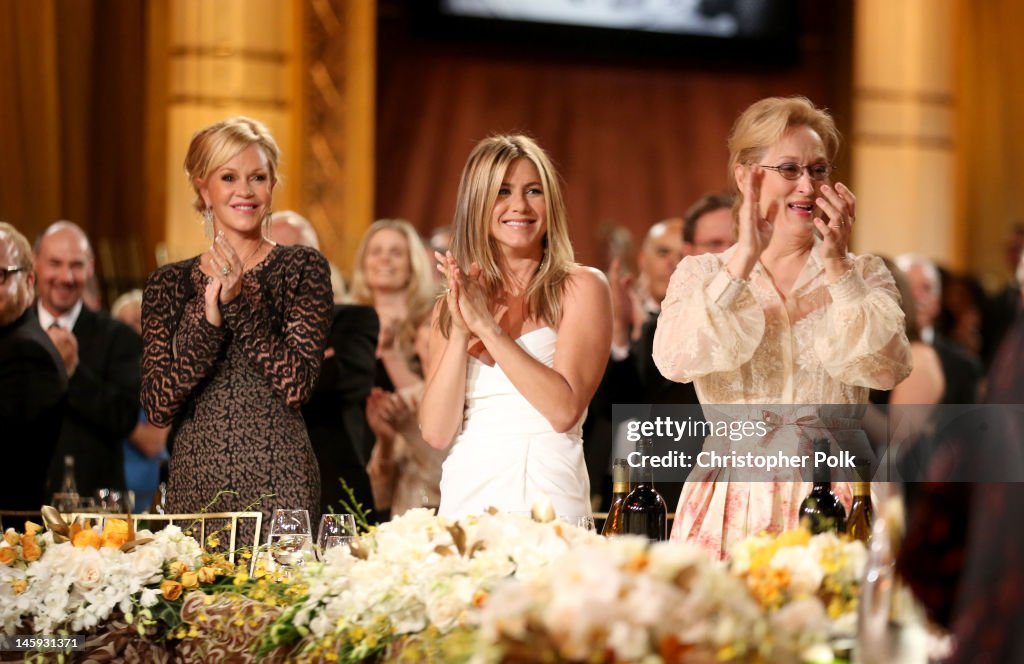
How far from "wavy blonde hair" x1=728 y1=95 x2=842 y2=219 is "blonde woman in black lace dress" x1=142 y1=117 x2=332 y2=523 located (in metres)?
1.15

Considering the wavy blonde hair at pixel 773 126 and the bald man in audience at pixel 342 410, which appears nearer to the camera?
the wavy blonde hair at pixel 773 126

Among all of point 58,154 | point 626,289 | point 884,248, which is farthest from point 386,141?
point 626,289

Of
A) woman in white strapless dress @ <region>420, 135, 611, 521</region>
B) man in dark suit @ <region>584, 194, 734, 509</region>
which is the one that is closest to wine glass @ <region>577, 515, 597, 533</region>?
woman in white strapless dress @ <region>420, 135, 611, 521</region>

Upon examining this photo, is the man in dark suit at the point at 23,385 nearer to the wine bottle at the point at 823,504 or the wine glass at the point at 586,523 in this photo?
the wine glass at the point at 586,523

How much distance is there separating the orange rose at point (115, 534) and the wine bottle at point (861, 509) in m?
1.35

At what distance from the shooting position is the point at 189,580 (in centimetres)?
270

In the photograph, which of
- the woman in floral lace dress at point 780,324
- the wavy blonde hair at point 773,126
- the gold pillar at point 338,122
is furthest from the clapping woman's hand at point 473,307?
the gold pillar at point 338,122

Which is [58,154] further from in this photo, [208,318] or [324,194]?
[208,318]

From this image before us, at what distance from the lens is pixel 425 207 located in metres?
10.6

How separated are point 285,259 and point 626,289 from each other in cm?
196

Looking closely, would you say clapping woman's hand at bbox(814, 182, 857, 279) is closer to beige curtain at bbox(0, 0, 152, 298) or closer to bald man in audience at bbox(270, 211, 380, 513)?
bald man in audience at bbox(270, 211, 380, 513)

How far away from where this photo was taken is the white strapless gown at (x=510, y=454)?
3275 mm

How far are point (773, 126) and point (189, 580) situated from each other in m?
1.50

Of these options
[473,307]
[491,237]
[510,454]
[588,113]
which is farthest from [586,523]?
[588,113]
